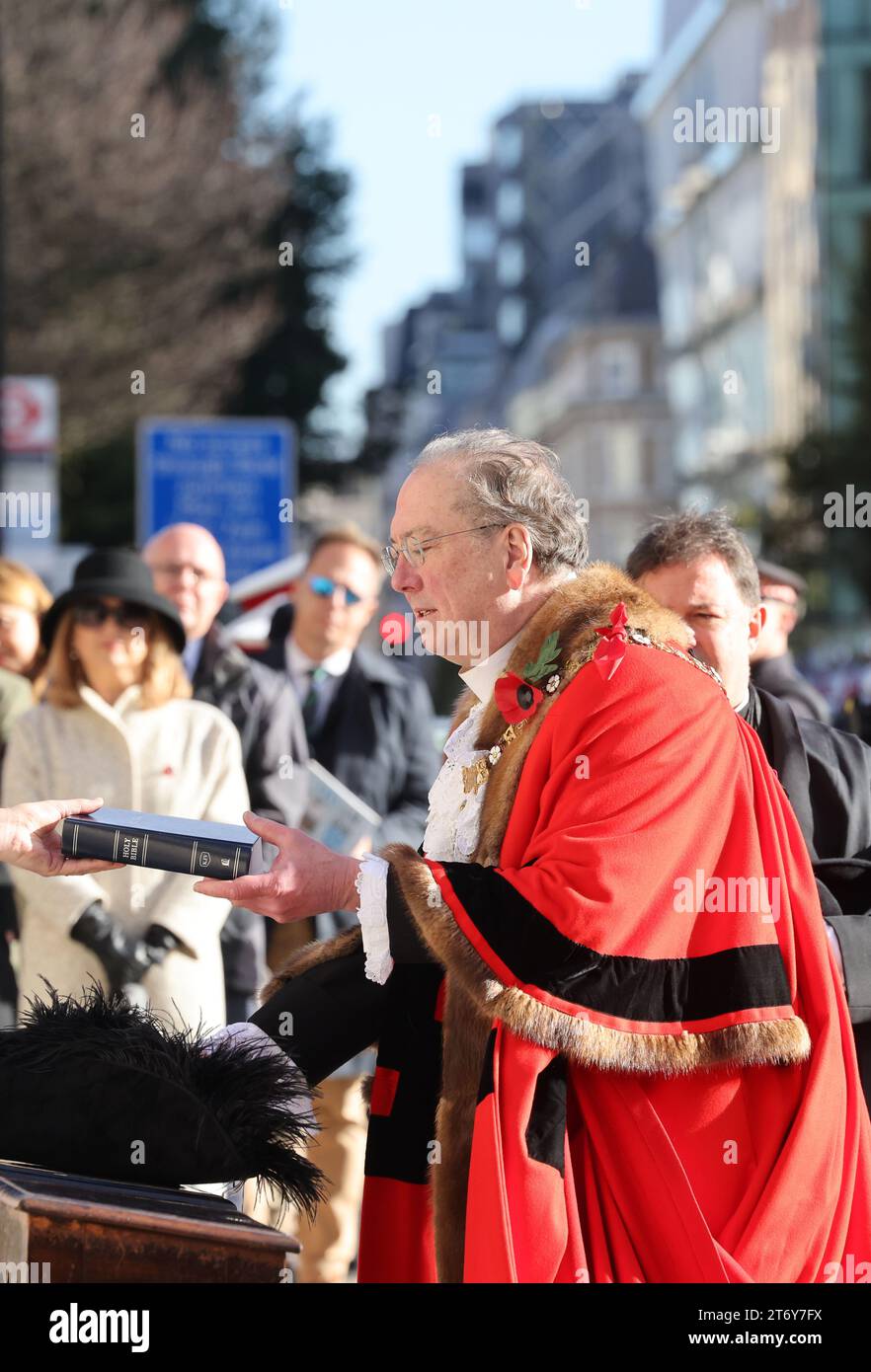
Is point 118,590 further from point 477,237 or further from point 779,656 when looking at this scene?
point 477,237

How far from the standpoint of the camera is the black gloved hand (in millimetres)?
5676

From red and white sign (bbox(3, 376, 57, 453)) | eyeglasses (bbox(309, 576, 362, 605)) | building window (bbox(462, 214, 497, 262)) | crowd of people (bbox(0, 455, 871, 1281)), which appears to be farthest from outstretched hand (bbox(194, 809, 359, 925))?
building window (bbox(462, 214, 497, 262))

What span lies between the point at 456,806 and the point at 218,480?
42.7 feet

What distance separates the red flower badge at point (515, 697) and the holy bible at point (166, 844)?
499 millimetres

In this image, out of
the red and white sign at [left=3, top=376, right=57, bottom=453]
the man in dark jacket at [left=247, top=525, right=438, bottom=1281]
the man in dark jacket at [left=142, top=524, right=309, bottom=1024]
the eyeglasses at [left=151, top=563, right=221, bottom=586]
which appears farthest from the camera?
the red and white sign at [left=3, top=376, right=57, bottom=453]

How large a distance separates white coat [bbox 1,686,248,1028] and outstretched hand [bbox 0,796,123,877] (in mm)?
1817

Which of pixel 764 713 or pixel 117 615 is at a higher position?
pixel 117 615

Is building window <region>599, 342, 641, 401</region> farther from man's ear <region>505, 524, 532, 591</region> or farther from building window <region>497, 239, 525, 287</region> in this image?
man's ear <region>505, 524, 532, 591</region>

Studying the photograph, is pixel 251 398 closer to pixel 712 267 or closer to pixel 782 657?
pixel 782 657

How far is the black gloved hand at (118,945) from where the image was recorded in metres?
5.68

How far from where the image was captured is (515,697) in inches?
139

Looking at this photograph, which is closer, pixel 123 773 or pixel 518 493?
pixel 518 493

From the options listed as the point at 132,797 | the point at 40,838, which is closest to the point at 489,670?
the point at 40,838
